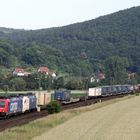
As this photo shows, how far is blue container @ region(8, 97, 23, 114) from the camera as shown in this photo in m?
60.7

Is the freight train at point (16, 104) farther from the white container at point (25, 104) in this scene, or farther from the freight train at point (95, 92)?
the freight train at point (95, 92)

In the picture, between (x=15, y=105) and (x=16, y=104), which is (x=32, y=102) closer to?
(x=16, y=104)

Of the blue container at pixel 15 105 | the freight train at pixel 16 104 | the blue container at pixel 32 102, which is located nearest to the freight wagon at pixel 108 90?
the freight train at pixel 16 104

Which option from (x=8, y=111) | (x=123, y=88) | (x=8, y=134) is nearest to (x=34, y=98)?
(x=8, y=111)

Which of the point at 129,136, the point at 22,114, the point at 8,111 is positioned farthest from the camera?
the point at 22,114

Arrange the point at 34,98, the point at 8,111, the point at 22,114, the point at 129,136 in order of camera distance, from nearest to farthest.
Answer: the point at 129,136, the point at 8,111, the point at 22,114, the point at 34,98

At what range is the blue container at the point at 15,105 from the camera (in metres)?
60.7

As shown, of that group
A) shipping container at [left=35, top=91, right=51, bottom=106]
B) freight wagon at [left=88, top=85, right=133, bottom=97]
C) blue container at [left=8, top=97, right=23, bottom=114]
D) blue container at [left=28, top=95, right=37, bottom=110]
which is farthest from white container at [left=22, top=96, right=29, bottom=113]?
freight wagon at [left=88, top=85, right=133, bottom=97]

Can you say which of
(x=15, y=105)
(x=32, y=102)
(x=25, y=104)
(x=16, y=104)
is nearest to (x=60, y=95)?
(x=32, y=102)

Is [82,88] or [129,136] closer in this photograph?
[129,136]

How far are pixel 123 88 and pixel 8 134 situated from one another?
5164 inches

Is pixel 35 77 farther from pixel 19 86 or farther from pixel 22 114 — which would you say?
pixel 22 114

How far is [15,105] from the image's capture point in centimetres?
6366

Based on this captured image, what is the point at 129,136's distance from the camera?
34.5m
